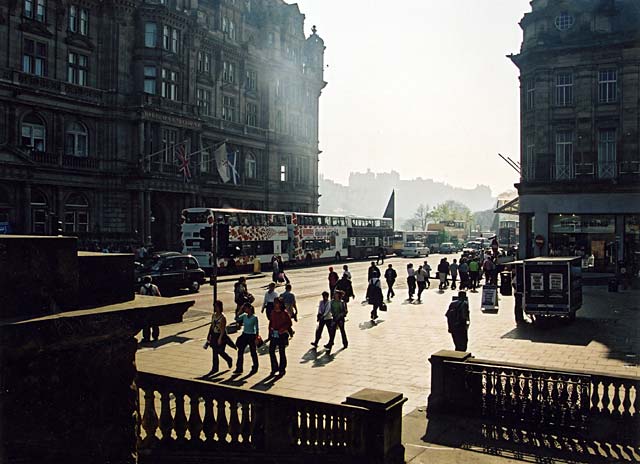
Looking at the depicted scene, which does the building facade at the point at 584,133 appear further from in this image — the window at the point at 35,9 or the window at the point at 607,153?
the window at the point at 35,9

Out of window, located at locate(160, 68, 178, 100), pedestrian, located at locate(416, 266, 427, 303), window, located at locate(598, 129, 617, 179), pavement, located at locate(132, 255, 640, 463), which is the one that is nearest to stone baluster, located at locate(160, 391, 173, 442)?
pavement, located at locate(132, 255, 640, 463)

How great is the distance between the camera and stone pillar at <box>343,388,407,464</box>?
7359 mm

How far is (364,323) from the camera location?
21328 millimetres

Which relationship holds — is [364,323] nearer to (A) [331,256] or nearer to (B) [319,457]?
(B) [319,457]

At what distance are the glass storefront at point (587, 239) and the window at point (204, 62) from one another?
34240mm

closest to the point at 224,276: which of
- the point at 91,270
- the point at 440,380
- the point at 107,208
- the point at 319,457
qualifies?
the point at 107,208

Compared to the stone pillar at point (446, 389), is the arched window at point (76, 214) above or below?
above

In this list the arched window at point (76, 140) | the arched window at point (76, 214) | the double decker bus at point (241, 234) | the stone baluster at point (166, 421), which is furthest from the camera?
the arched window at point (76, 140)

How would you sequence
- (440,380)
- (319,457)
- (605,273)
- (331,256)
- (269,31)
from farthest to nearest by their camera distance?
(269,31) → (331,256) → (605,273) → (440,380) → (319,457)

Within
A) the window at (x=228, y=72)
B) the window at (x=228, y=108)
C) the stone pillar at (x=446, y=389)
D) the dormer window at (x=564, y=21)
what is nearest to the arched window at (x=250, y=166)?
the window at (x=228, y=108)

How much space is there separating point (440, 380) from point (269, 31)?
5977 cm

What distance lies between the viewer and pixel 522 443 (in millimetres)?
8922

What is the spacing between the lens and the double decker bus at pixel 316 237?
4872 centimetres

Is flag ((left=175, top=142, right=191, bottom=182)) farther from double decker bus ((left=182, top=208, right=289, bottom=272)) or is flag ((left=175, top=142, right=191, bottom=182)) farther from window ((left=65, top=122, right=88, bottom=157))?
window ((left=65, top=122, right=88, bottom=157))
